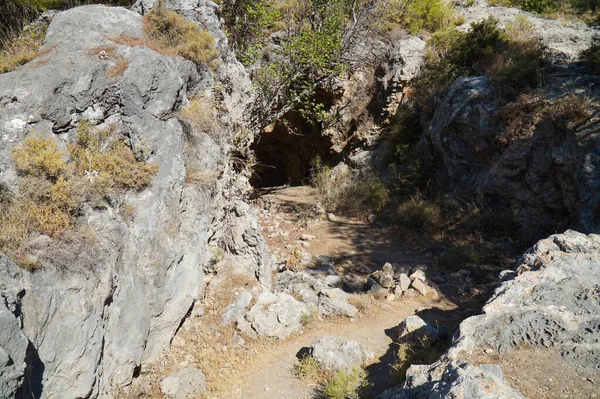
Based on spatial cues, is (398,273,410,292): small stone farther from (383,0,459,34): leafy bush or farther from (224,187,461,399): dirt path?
(383,0,459,34): leafy bush

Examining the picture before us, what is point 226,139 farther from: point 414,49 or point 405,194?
point 414,49

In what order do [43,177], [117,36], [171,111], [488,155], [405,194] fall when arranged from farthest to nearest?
[405,194] → [488,155] → [117,36] → [171,111] → [43,177]

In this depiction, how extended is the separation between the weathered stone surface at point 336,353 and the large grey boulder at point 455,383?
55.4 inches

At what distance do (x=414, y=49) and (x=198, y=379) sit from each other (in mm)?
11192

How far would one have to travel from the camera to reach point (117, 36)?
6.04 meters

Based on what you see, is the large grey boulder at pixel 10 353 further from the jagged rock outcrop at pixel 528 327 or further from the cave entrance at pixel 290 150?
the cave entrance at pixel 290 150

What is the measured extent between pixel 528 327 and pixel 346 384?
6.23 feet

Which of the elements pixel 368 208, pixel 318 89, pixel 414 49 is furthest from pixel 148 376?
pixel 414 49

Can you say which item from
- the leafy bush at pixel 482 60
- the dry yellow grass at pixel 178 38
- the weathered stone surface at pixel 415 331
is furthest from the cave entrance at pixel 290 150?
the weathered stone surface at pixel 415 331

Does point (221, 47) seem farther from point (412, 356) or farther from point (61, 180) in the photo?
point (412, 356)

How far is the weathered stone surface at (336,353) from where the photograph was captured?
15.4 ft

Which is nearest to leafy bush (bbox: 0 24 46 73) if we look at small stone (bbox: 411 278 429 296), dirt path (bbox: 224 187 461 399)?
dirt path (bbox: 224 187 461 399)

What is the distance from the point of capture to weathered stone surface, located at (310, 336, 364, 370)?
4707 millimetres

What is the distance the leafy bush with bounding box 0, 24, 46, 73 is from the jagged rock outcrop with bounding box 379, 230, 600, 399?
592 centimetres
